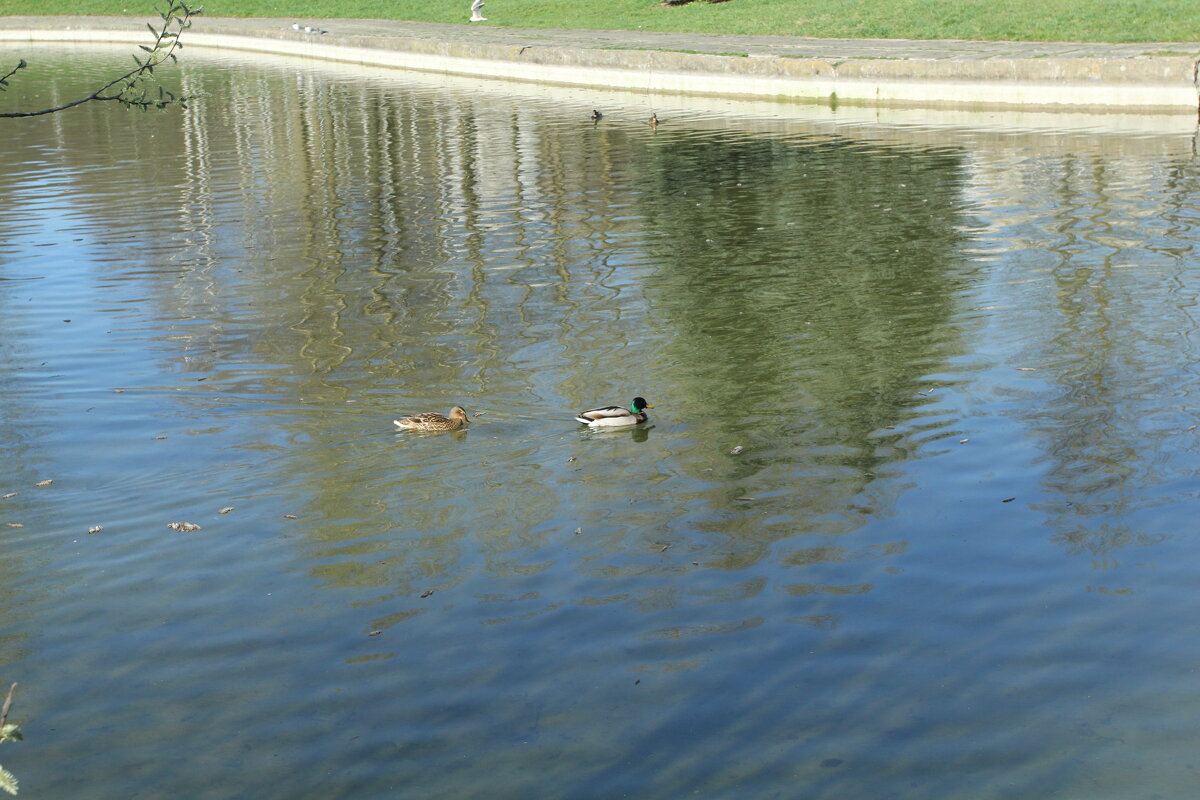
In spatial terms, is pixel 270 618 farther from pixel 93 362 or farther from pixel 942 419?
pixel 93 362

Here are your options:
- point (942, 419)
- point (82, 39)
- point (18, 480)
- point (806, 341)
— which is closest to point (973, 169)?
point (806, 341)

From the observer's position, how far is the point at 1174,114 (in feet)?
90.9

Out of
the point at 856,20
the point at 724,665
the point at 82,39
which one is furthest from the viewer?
the point at 82,39

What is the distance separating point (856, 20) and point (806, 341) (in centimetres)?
2792

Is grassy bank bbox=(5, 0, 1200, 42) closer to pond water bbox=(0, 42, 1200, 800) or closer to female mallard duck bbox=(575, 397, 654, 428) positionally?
pond water bbox=(0, 42, 1200, 800)

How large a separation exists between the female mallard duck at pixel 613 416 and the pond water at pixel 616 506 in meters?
0.12

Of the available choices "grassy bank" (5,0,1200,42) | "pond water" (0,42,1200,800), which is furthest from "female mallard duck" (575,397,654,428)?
"grassy bank" (5,0,1200,42)

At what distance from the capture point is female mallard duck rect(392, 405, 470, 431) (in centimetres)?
1095

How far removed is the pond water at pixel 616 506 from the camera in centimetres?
685

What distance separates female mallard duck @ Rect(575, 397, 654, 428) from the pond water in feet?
0.39

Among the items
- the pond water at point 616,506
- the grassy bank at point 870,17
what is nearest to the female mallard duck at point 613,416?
the pond water at point 616,506

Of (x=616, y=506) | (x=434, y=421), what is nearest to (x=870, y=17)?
(x=434, y=421)

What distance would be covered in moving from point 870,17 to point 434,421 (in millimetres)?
31453

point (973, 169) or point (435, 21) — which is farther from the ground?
point (435, 21)
